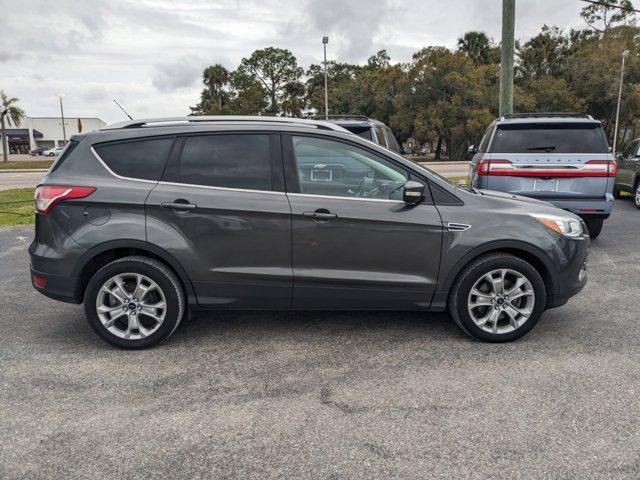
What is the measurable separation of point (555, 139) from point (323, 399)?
18.0ft

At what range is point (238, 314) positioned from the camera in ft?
16.5

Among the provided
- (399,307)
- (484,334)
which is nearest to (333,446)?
(399,307)

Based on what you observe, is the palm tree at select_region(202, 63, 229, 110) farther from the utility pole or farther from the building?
the utility pole

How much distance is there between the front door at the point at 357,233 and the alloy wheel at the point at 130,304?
1080 millimetres

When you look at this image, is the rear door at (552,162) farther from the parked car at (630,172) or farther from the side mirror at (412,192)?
the parked car at (630,172)

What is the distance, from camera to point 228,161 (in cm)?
412

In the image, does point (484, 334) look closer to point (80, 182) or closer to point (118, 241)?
point (118, 241)

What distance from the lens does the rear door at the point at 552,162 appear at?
698cm

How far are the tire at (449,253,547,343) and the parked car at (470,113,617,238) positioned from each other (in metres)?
3.22

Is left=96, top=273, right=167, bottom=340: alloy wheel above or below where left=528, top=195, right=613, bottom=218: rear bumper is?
below

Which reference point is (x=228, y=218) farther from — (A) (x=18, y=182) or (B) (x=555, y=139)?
(A) (x=18, y=182)

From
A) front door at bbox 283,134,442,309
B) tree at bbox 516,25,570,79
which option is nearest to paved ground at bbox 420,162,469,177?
front door at bbox 283,134,442,309

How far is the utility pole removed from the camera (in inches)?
412

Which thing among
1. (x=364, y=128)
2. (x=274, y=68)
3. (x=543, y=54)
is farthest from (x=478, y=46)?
(x=364, y=128)
